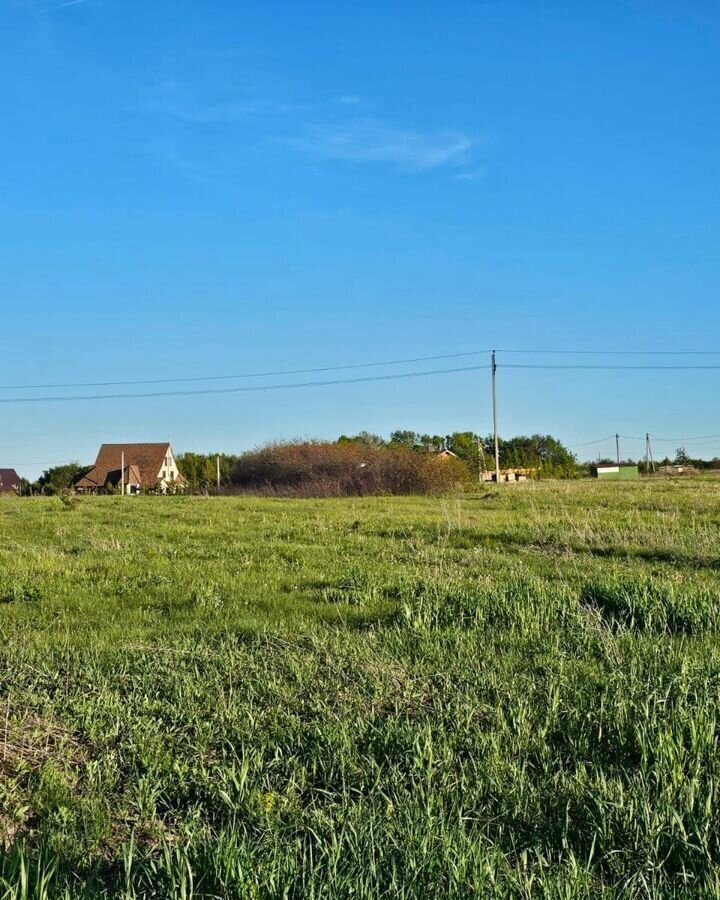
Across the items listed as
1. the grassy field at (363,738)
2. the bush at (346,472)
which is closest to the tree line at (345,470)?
the bush at (346,472)

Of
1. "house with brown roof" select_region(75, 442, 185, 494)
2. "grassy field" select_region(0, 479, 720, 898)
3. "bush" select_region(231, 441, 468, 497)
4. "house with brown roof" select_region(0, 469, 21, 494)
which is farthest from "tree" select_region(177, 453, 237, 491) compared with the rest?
"grassy field" select_region(0, 479, 720, 898)

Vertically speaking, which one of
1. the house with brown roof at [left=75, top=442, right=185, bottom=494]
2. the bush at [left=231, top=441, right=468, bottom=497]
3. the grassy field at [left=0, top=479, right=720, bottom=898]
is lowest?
the grassy field at [left=0, top=479, right=720, bottom=898]

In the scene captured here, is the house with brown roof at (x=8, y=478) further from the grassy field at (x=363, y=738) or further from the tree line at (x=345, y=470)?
the grassy field at (x=363, y=738)

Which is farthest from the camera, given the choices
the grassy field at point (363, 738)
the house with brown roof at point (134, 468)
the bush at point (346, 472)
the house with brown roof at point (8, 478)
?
the house with brown roof at point (8, 478)

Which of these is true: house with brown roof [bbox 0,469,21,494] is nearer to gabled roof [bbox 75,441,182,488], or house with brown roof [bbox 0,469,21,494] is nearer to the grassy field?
gabled roof [bbox 75,441,182,488]

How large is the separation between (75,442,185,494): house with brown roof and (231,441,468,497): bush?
111 ft

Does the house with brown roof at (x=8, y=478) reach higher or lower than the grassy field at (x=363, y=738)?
higher

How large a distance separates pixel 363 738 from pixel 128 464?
89586 millimetres

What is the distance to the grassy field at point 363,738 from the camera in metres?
3.31

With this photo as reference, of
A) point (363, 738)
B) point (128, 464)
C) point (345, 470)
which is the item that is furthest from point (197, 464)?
point (363, 738)

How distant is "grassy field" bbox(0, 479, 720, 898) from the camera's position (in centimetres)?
331

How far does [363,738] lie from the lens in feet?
15.3

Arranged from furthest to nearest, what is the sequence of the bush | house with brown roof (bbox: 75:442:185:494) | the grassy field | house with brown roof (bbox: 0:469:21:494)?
house with brown roof (bbox: 0:469:21:494)
house with brown roof (bbox: 75:442:185:494)
the bush
the grassy field

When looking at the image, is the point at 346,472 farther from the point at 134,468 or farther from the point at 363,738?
the point at 134,468
